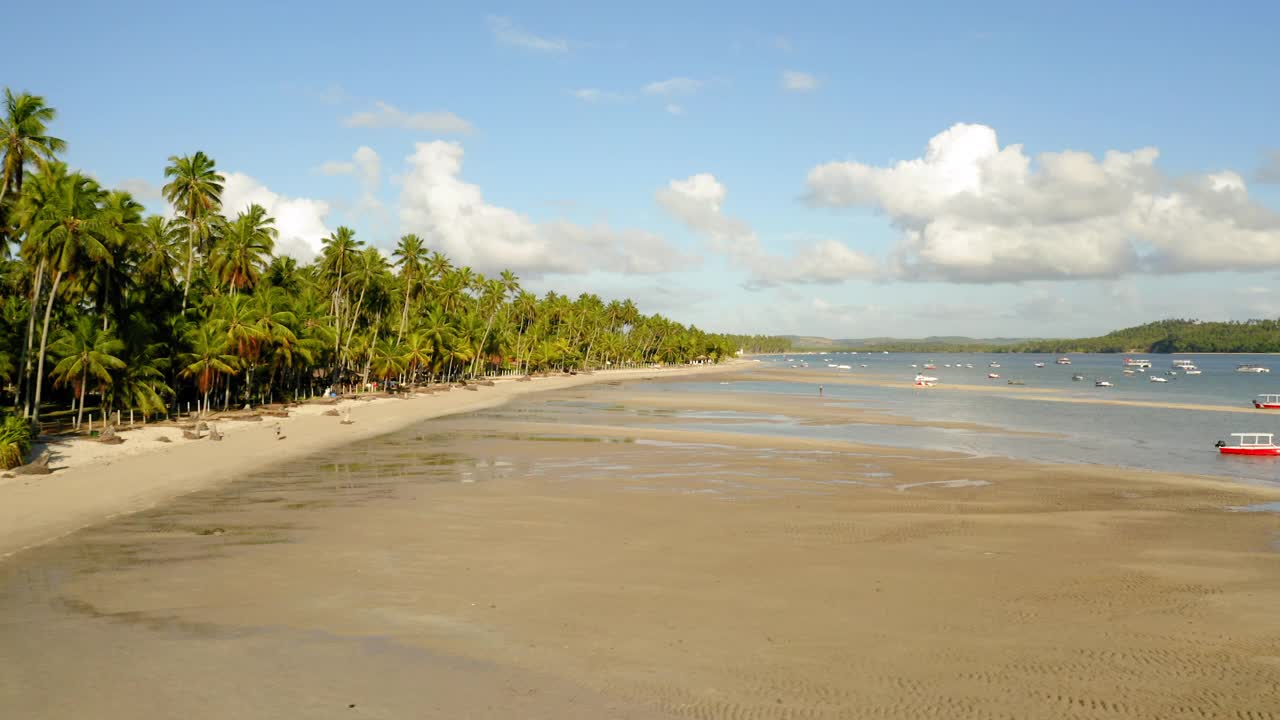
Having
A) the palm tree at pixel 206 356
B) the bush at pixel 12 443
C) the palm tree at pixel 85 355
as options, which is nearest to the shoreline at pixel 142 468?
the bush at pixel 12 443

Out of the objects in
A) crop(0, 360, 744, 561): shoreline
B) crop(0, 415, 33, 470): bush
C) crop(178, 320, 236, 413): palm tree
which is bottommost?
crop(0, 360, 744, 561): shoreline

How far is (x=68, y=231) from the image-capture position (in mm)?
39719

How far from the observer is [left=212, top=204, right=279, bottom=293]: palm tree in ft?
208

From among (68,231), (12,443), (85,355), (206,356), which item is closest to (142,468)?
(12,443)

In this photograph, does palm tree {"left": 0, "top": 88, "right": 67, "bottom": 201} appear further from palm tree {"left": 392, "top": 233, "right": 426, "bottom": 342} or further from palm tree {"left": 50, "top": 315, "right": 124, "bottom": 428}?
palm tree {"left": 392, "top": 233, "right": 426, "bottom": 342}

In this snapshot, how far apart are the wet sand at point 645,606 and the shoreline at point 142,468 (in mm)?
1555

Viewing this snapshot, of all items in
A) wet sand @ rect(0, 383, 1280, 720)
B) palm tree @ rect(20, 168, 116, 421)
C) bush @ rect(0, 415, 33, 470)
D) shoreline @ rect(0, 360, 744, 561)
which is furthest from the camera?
palm tree @ rect(20, 168, 116, 421)

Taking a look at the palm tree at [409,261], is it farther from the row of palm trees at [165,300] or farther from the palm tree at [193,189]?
the palm tree at [193,189]

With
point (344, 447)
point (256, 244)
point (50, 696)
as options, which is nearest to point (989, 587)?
point (50, 696)

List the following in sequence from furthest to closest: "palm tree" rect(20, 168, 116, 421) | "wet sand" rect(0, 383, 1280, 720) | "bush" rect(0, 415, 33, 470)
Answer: "palm tree" rect(20, 168, 116, 421) → "bush" rect(0, 415, 33, 470) → "wet sand" rect(0, 383, 1280, 720)

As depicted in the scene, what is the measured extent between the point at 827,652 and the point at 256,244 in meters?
62.5

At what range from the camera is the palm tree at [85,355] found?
4356 centimetres

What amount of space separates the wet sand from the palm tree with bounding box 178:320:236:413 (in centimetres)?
3045

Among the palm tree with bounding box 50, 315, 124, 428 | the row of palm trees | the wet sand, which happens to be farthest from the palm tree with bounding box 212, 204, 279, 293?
the wet sand
